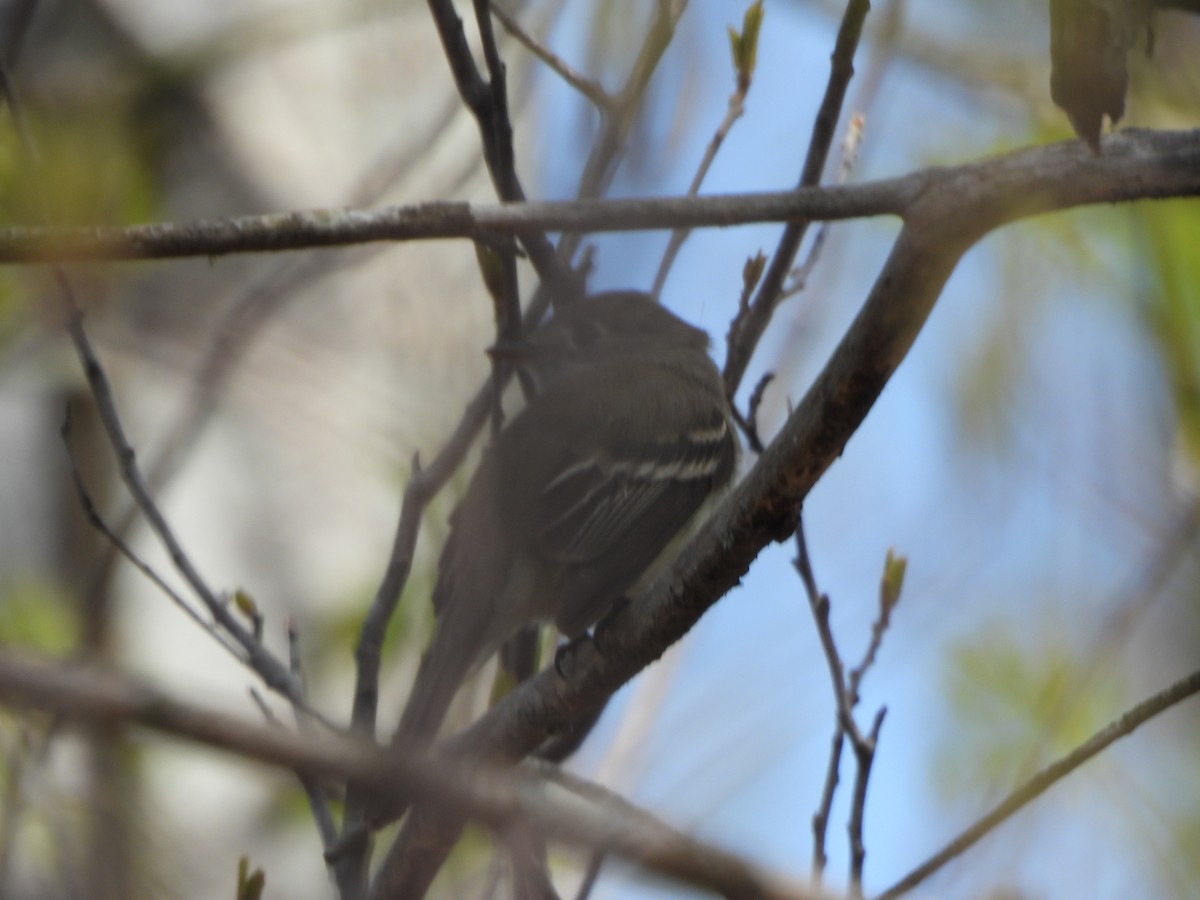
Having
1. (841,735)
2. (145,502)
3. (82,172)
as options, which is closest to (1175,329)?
(841,735)

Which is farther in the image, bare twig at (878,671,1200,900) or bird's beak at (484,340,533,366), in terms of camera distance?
bird's beak at (484,340,533,366)

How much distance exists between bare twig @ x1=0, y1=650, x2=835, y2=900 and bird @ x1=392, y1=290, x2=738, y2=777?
1891 mm

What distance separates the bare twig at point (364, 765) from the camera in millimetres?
808

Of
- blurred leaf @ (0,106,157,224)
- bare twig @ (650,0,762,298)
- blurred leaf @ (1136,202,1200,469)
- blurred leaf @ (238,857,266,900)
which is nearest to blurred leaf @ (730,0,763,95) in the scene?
bare twig @ (650,0,762,298)

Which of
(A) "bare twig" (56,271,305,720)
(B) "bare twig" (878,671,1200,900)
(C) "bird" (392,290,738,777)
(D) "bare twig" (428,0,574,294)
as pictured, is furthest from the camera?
(C) "bird" (392,290,738,777)

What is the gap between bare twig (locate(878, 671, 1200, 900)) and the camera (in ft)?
7.20

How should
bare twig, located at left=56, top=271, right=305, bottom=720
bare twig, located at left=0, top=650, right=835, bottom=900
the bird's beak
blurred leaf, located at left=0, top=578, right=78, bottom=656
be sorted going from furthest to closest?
1. blurred leaf, located at left=0, top=578, right=78, bottom=656
2. the bird's beak
3. bare twig, located at left=56, top=271, right=305, bottom=720
4. bare twig, located at left=0, top=650, right=835, bottom=900

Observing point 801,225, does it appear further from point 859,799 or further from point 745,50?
point 859,799

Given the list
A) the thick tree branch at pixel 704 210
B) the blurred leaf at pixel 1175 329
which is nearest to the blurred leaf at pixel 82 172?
the thick tree branch at pixel 704 210

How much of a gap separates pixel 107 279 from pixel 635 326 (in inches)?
72.8

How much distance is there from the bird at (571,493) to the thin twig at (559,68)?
646 millimetres

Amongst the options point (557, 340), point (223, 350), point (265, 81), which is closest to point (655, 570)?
point (557, 340)

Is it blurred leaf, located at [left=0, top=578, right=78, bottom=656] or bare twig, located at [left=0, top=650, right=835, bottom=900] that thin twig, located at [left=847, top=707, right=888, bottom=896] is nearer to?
bare twig, located at [left=0, top=650, right=835, bottom=900]

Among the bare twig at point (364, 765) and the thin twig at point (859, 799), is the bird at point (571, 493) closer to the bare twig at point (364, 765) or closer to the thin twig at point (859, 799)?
the thin twig at point (859, 799)
